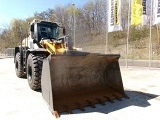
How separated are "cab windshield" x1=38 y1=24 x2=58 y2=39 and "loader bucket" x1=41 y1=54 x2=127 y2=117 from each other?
2925 mm

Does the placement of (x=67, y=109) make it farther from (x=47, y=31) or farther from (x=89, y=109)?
(x=47, y=31)

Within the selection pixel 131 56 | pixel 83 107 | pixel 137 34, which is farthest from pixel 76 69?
pixel 137 34

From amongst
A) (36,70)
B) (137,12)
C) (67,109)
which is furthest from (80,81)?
(137,12)

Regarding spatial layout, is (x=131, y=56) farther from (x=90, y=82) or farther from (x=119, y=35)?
(x=90, y=82)

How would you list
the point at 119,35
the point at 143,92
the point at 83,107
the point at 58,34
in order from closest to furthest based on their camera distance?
the point at 83,107, the point at 143,92, the point at 58,34, the point at 119,35

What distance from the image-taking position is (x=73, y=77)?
19.7 ft

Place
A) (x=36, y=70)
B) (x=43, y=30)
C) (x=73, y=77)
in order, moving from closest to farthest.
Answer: (x=73, y=77) → (x=36, y=70) → (x=43, y=30)

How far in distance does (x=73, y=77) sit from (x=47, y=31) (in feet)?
10.7

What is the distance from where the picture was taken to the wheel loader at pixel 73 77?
510cm

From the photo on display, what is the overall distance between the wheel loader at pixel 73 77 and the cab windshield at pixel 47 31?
1.03 m

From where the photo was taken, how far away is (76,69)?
235 inches

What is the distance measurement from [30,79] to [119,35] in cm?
3039

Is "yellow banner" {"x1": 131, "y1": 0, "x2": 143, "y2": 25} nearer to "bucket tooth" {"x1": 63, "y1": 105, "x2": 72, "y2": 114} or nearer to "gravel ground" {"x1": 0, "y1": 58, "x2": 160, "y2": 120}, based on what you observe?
"gravel ground" {"x1": 0, "y1": 58, "x2": 160, "y2": 120}

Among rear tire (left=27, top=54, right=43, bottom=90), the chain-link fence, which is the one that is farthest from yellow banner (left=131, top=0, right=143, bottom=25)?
the chain-link fence
